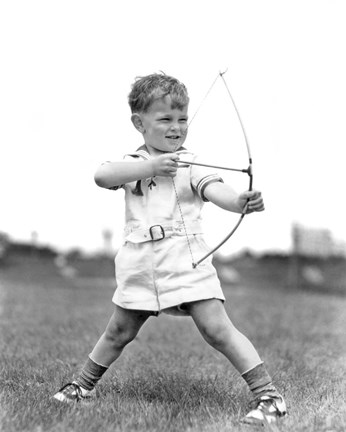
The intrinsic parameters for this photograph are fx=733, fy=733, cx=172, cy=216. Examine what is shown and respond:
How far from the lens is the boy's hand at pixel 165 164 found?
2779mm

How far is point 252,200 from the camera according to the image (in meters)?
2.65

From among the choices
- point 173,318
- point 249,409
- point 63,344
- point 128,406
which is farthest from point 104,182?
point 173,318

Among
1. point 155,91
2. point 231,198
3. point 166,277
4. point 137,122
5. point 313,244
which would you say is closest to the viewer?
point 231,198

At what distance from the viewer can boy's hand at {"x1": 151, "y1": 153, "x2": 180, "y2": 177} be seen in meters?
2.78

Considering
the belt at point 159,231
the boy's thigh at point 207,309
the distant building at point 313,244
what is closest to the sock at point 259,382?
the boy's thigh at point 207,309

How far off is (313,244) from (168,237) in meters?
14.1

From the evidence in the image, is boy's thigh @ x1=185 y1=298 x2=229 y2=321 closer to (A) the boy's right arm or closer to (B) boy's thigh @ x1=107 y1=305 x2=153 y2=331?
(B) boy's thigh @ x1=107 y1=305 x2=153 y2=331

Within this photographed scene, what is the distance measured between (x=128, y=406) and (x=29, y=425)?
0.49 metres

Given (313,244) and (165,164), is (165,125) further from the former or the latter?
(313,244)

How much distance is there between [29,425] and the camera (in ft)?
8.17

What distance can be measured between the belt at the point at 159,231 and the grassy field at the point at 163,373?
655 mm

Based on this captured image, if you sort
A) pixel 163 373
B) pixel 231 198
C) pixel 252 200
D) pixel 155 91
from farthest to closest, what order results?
1. pixel 163 373
2. pixel 155 91
3. pixel 231 198
4. pixel 252 200

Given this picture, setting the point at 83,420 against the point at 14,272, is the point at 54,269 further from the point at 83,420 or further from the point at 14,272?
the point at 83,420

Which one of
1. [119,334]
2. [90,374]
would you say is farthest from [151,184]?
[90,374]
